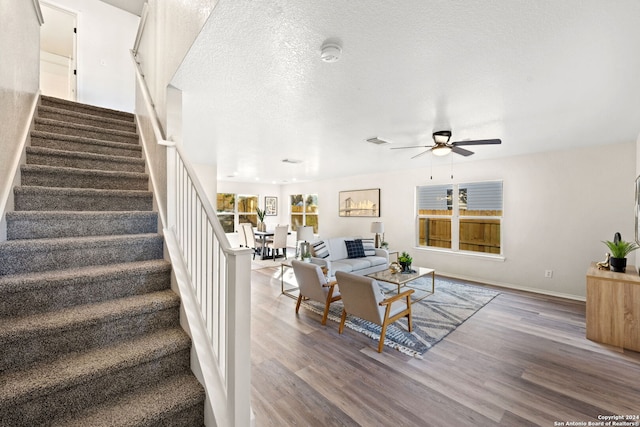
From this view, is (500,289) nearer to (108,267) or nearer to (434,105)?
(434,105)

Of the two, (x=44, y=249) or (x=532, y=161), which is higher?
(x=532, y=161)

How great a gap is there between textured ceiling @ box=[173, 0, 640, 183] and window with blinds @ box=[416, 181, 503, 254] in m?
1.75

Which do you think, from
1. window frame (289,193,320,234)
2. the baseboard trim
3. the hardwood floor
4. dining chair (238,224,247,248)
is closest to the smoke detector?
the hardwood floor

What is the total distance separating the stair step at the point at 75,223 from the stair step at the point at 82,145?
3.41 ft

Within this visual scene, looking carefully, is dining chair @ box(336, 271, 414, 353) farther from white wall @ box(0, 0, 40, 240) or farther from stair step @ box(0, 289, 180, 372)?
white wall @ box(0, 0, 40, 240)

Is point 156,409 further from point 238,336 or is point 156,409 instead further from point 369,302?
point 369,302

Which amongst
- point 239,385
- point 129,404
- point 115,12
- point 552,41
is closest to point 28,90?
point 129,404

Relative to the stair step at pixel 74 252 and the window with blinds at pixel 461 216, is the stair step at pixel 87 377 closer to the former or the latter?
the stair step at pixel 74 252

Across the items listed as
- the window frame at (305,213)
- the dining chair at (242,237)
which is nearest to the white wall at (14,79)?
the dining chair at (242,237)

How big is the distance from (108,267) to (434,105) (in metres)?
3.01

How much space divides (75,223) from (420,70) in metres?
2.75

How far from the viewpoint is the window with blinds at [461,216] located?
5.21 meters

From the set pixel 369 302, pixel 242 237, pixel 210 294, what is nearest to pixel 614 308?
pixel 369 302

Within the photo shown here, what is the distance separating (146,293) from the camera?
180 centimetres
